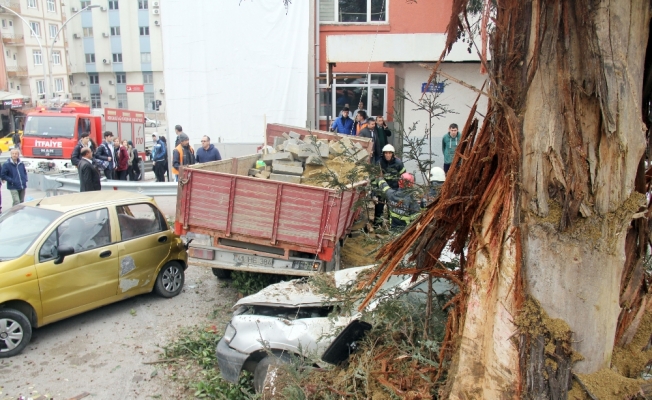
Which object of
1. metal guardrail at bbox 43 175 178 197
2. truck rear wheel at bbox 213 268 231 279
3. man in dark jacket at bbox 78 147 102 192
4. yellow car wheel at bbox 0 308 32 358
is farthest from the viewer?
metal guardrail at bbox 43 175 178 197

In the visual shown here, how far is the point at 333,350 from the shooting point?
13.2ft

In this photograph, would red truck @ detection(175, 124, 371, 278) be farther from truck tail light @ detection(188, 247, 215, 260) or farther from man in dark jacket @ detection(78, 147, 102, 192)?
Answer: man in dark jacket @ detection(78, 147, 102, 192)

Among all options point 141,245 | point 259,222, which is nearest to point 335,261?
point 259,222

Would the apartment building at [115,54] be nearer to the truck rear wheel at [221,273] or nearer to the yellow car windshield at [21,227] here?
the truck rear wheel at [221,273]

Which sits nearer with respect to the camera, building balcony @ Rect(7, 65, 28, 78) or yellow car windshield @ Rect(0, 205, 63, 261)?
yellow car windshield @ Rect(0, 205, 63, 261)

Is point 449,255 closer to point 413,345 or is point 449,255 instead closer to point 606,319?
point 413,345

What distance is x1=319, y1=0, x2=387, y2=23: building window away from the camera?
18.3 m

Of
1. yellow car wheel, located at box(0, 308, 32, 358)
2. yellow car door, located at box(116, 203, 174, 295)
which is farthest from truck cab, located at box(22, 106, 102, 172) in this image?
Answer: yellow car wheel, located at box(0, 308, 32, 358)

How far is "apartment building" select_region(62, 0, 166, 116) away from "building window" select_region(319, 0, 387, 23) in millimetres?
38201

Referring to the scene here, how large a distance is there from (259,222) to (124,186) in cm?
644

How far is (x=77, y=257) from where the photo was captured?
6.70 m

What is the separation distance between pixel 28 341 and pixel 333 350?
4.15 m

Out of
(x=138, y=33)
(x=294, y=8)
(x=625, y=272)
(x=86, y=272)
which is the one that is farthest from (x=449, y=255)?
(x=138, y=33)

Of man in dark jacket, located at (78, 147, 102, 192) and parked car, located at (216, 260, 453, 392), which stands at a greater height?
man in dark jacket, located at (78, 147, 102, 192)
